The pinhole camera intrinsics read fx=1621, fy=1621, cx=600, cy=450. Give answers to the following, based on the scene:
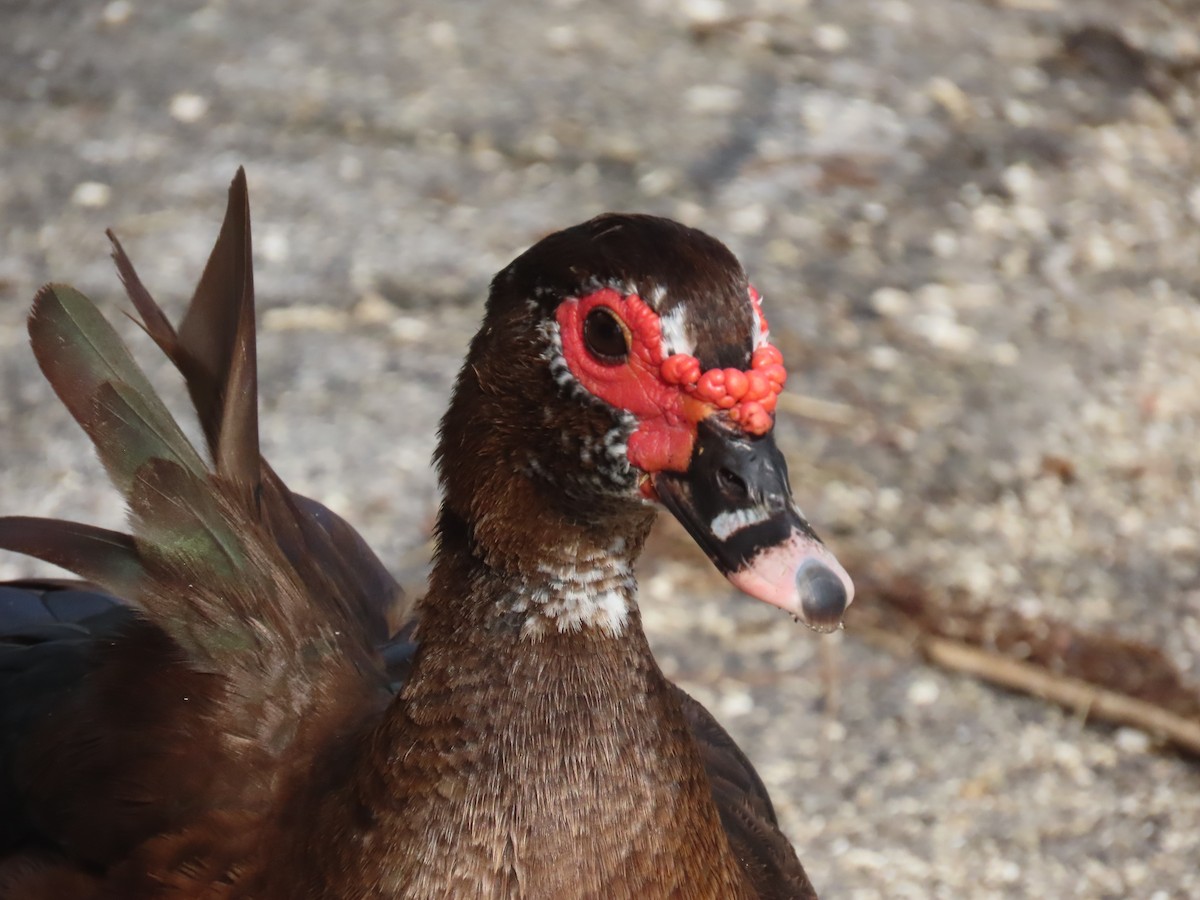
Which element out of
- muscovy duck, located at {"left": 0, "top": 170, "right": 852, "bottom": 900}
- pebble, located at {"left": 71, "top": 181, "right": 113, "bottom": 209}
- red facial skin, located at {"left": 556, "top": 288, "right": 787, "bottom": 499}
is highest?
red facial skin, located at {"left": 556, "top": 288, "right": 787, "bottom": 499}

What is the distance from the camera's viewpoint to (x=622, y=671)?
2107 mm

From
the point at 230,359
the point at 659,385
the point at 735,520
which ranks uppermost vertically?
the point at 659,385

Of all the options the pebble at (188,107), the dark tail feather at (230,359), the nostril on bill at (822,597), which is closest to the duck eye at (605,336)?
the nostril on bill at (822,597)

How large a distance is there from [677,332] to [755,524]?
9.7 inches

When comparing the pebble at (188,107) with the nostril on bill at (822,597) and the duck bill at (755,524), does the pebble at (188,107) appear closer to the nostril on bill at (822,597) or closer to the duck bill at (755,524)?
the duck bill at (755,524)

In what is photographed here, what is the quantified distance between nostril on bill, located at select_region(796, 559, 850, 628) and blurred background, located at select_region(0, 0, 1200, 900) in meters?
1.60

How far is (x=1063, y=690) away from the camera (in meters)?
3.65

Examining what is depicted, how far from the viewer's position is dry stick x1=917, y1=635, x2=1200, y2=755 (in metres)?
3.56

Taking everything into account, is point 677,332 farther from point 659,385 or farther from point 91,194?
point 91,194

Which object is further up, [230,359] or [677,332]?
[677,332]

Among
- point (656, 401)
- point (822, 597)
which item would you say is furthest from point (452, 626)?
point (822, 597)

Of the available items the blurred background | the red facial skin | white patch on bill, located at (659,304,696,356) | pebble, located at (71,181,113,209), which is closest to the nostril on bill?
the red facial skin

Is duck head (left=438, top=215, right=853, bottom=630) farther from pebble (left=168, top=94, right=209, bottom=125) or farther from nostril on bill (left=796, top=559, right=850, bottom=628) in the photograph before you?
pebble (left=168, top=94, right=209, bottom=125)

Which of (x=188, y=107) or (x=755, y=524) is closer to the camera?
(x=755, y=524)
